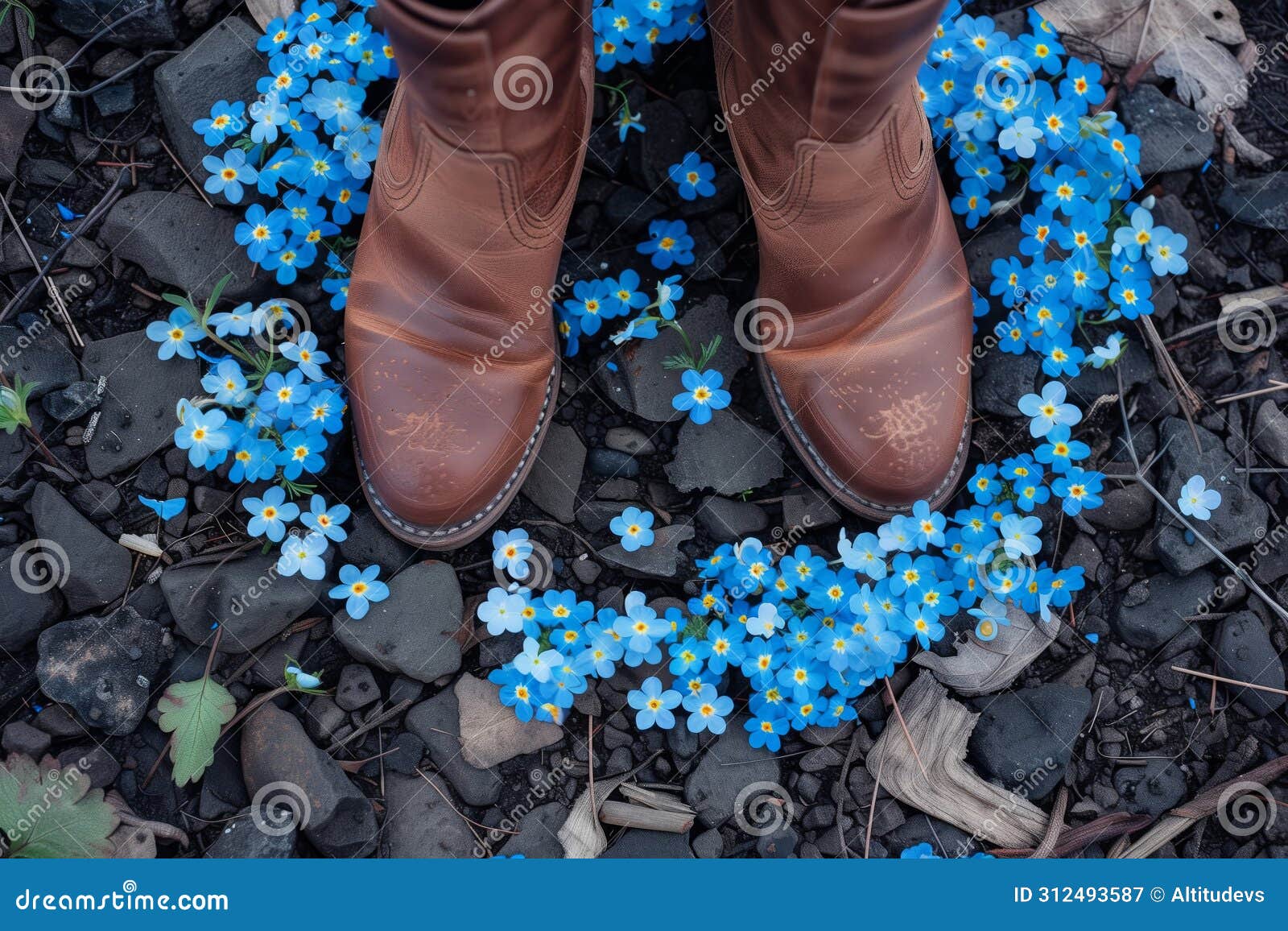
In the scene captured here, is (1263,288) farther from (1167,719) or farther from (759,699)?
(759,699)

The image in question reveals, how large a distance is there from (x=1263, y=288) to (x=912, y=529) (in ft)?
4.66

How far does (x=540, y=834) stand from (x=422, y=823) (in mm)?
314

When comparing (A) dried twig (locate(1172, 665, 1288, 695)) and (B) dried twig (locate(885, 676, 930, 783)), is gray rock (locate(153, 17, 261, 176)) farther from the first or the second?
(A) dried twig (locate(1172, 665, 1288, 695))

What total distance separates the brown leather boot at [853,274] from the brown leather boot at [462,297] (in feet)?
1.42

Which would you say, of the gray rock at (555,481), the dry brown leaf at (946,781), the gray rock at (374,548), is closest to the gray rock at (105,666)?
the gray rock at (374,548)

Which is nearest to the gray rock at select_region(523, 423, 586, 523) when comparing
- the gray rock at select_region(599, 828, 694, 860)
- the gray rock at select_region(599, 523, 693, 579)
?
the gray rock at select_region(599, 523, 693, 579)

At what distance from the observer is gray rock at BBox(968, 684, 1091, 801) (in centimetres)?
281

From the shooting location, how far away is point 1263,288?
3.19 m

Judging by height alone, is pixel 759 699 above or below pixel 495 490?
below

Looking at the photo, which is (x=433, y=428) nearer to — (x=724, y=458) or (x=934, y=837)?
(x=724, y=458)

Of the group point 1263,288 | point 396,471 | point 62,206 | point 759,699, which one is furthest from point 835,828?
point 62,206

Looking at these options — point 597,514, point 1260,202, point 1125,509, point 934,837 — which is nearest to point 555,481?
point 597,514

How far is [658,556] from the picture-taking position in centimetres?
288

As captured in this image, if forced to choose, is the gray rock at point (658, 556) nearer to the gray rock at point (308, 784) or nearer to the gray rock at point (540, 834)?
the gray rock at point (540, 834)
